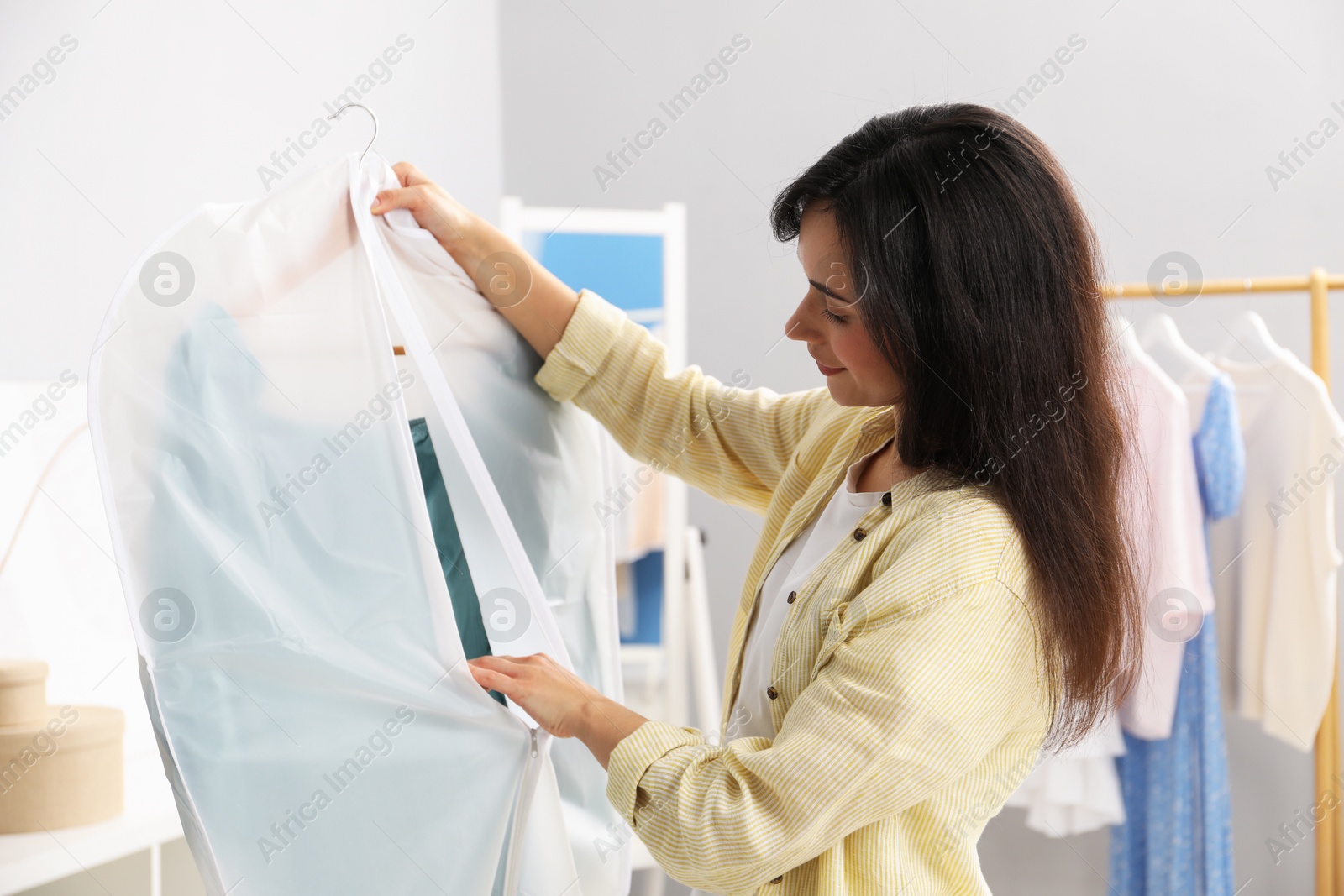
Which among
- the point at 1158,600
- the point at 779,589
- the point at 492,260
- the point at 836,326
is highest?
the point at 492,260

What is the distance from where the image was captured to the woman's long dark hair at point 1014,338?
2.51 ft

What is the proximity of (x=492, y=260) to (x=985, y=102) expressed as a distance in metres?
1.48

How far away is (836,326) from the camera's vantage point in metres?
0.83

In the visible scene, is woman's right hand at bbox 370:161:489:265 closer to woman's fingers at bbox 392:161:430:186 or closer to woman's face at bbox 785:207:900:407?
woman's fingers at bbox 392:161:430:186

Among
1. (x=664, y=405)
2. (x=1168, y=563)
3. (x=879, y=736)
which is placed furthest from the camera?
(x=1168, y=563)

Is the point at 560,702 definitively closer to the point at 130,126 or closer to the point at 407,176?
the point at 407,176

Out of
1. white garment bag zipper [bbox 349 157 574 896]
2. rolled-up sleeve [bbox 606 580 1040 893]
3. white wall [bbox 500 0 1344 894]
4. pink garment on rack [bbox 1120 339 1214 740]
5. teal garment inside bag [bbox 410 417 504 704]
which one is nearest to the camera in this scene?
rolled-up sleeve [bbox 606 580 1040 893]

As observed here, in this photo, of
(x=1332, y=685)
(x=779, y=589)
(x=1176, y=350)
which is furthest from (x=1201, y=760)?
(x=779, y=589)

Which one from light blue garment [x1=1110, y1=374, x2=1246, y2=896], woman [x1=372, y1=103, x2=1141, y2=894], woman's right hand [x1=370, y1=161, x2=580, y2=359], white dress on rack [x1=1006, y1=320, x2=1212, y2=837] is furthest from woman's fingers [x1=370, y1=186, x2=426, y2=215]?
light blue garment [x1=1110, y1=374, x2=1246, y2=896]

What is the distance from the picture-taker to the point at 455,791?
0.79m

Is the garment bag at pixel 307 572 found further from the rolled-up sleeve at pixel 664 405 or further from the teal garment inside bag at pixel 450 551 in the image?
the rolled-up sleeve at pixel 664 405

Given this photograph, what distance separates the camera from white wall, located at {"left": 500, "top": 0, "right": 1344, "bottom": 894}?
1.96 meters

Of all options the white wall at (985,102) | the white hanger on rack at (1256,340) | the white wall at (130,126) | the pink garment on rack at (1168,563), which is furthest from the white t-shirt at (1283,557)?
the white wall at (130,126)

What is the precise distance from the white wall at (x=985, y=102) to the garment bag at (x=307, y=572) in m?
1.28
